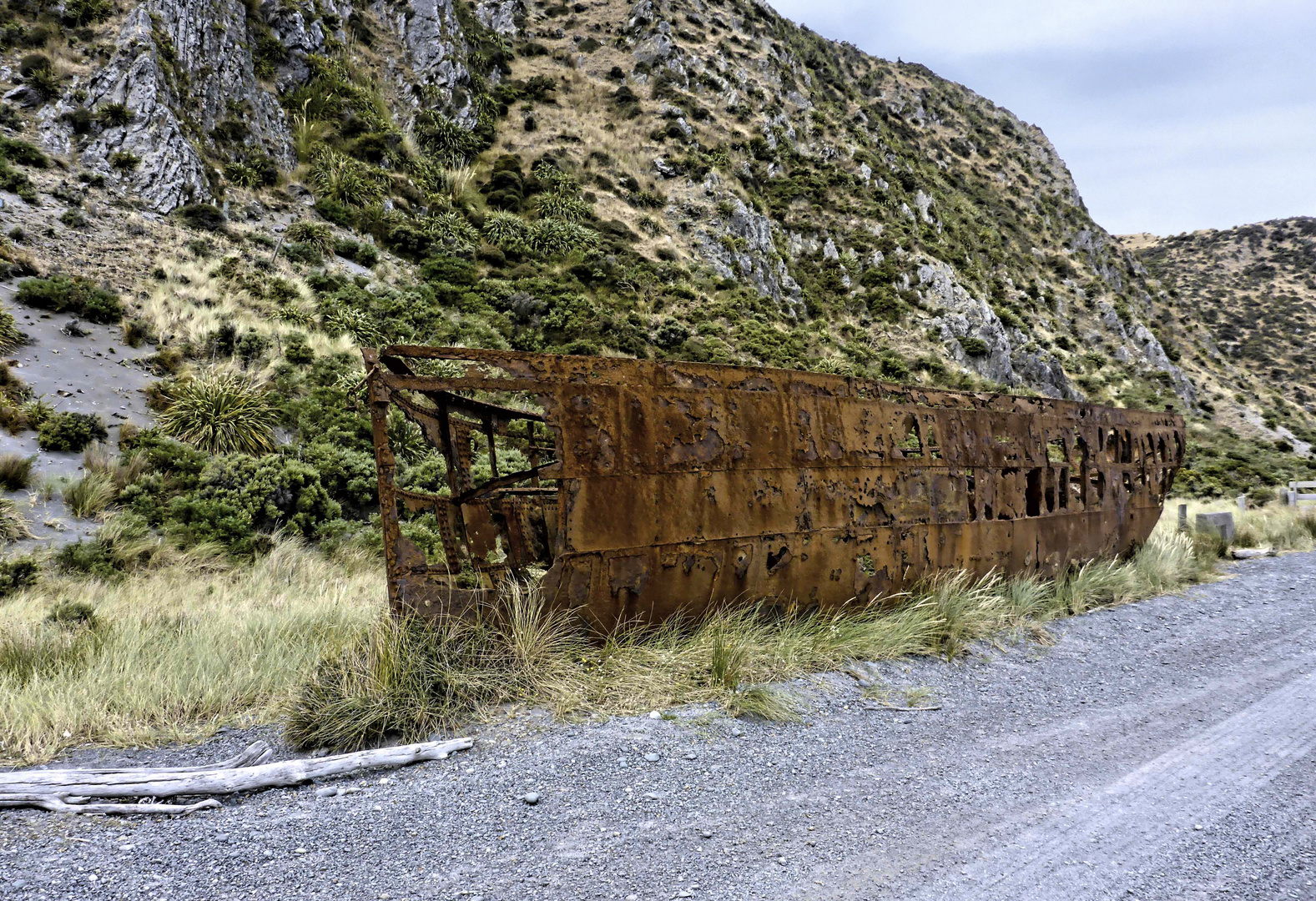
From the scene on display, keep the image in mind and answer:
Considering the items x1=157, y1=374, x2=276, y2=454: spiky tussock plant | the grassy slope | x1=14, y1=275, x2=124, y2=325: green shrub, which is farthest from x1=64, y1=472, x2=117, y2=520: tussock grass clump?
x1=14, y1=275, x2=124, y2=325: green shrub

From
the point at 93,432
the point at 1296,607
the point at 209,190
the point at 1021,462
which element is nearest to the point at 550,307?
the point at 209,190

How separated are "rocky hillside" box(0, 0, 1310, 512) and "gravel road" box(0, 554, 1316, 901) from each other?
481 inches

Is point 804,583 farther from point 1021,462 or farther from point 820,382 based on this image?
point 1021,462

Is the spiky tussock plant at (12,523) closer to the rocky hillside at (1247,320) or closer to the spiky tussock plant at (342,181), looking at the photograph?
the spiky tussock plant at (342,181)

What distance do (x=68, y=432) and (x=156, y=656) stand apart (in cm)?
745

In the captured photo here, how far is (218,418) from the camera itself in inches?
426

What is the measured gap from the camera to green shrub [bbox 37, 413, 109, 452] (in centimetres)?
968

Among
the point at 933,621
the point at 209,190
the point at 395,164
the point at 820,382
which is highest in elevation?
the point at 395,164

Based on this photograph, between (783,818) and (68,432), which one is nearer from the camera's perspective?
(783,818)

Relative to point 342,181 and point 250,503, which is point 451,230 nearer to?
point 342,181

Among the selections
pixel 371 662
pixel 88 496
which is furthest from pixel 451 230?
pixel 371 662

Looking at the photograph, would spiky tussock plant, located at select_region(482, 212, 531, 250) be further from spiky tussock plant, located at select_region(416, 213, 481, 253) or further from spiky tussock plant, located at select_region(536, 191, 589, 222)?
spiky tussock plant, located at select_region(536, 191, 589, 222)

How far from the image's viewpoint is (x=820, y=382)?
525cm

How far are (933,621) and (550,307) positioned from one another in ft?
60.0
